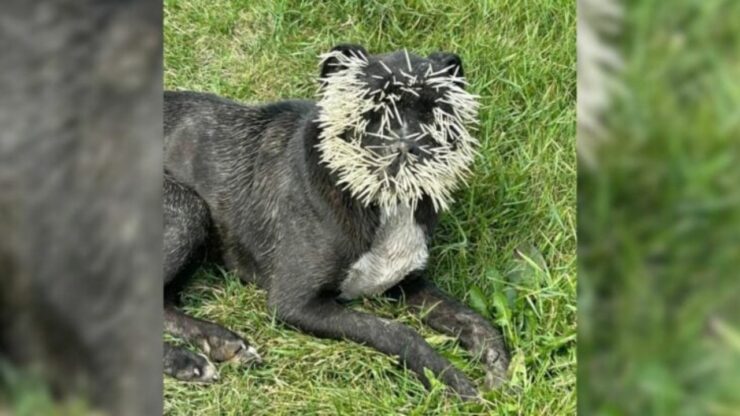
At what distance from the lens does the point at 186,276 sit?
3637 millimetres

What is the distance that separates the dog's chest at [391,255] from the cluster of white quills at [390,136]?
16cm

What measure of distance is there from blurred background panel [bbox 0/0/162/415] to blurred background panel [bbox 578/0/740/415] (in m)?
0.43

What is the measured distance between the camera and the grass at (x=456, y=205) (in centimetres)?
308

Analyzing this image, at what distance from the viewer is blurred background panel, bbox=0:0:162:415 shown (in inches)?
37.6

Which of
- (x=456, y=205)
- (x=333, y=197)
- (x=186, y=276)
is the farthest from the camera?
(x=456, y=205)

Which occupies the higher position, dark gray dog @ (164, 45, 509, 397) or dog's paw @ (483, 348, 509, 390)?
dark gray dog @ (164, 45, 509, 397)

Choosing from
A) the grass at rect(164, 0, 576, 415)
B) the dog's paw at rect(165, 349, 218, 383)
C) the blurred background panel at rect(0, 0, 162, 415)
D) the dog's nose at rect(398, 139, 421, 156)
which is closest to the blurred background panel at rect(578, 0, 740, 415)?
the blurred background panel at rect(0, 0, 162, 415)

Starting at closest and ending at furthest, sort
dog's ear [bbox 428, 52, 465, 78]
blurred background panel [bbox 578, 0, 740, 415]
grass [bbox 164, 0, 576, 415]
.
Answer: blurred background panel [bbox 578, 0, 740, 415] < grass [bbox 164, 0, 576, 415] < dog's ear [bbox 428, 52, 465, 78]

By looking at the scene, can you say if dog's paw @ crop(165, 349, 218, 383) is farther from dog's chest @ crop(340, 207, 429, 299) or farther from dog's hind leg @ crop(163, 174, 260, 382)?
dog's chest @ crop(340, 207, 429, 299)

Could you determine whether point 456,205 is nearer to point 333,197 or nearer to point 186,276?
point 333,197

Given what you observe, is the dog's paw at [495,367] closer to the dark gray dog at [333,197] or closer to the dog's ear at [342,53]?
the dark gray dog at [333,197]

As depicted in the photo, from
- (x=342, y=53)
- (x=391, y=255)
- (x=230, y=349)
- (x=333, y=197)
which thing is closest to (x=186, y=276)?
(x=230, y=349)

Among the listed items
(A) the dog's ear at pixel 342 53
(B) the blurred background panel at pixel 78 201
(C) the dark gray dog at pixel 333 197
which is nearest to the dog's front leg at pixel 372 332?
(C) the dark gray dog at pixel 333 197

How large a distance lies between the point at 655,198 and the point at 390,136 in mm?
2010
